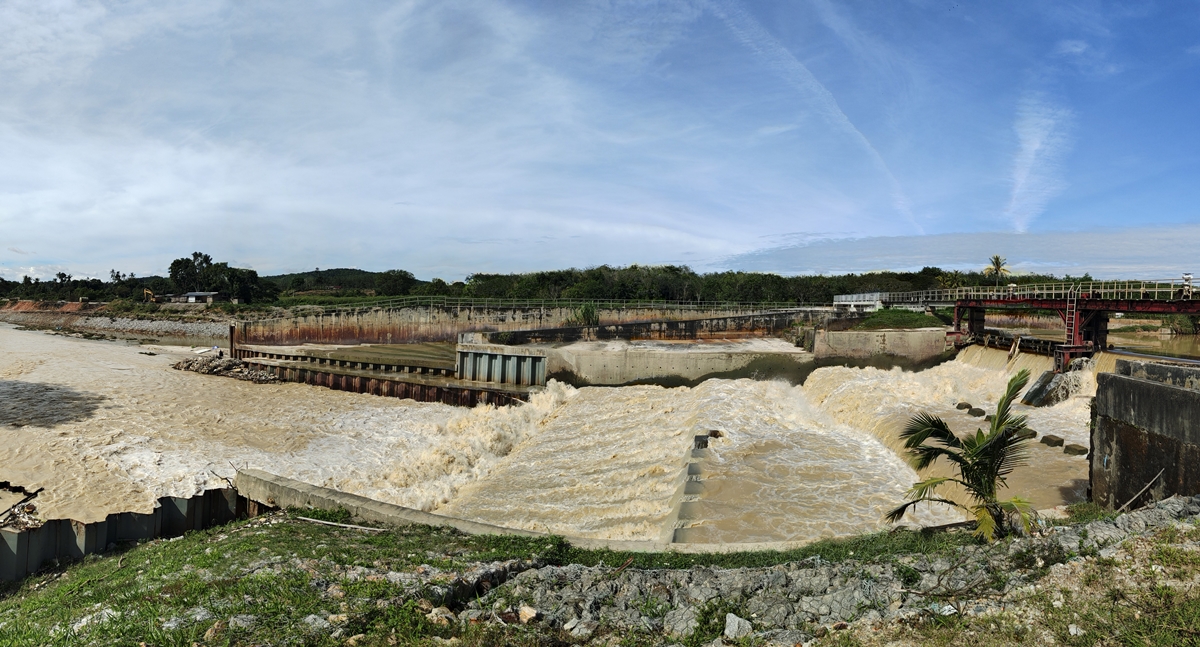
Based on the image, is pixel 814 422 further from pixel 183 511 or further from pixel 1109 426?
pixel 183 511

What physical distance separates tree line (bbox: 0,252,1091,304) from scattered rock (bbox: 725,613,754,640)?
5717 centimetres

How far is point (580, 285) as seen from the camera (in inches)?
2648

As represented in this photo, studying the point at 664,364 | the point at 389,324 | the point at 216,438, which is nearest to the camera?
the point at 216,438

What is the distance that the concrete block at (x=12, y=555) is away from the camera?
6910 millimetres

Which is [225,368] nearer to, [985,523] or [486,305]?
[486,305]

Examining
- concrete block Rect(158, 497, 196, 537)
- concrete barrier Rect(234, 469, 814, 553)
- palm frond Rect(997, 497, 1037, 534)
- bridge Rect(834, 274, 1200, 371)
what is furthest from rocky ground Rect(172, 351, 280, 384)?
bridge Rect(834, 274, 1200, 371)

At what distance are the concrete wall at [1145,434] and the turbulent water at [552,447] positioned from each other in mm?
2241

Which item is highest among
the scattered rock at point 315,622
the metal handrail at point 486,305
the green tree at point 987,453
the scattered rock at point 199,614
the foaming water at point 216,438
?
the metal handrail at point 486,305

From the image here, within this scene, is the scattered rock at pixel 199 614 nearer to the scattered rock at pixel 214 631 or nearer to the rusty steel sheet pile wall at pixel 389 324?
the scattered rock at pixel 214 631

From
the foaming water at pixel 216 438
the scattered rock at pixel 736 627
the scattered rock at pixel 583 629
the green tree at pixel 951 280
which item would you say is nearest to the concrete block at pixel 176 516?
the foaming water at pixel 216 438

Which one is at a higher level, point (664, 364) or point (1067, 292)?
point (1067, 292)

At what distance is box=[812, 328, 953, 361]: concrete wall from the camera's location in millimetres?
25672

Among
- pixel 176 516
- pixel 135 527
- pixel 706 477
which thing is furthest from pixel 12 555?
pixel 706 477

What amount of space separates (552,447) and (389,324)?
29664mm
